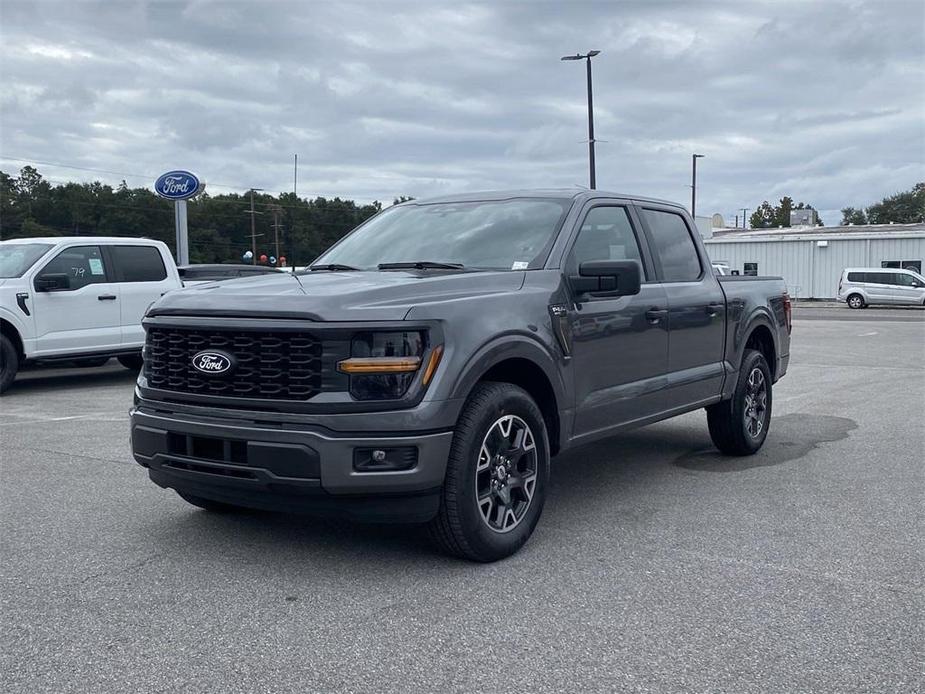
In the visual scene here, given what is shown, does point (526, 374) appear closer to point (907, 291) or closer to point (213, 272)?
point (213, 272)

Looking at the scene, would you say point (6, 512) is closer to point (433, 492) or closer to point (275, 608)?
point (275, 608)

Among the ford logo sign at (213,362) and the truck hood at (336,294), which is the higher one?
the truck hood at (336,294)

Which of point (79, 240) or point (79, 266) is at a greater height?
point (79, 240)

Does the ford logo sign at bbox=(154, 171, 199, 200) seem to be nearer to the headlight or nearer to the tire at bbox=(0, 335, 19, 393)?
the tire at bbox=(0, 335, 19, 393)

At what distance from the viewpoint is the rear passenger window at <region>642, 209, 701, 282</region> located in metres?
6.54

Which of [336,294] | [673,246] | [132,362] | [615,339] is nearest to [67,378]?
[132,362]

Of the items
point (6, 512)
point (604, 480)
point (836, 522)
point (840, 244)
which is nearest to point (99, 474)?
point (6, 512)

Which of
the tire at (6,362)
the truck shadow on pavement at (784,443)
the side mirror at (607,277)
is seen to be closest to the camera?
the side mirror at (607,277)

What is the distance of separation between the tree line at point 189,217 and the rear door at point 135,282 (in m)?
63.2

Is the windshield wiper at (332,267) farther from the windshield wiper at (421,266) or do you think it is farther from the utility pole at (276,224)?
the utility pole at (276,224)

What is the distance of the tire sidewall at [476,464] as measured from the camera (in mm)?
4430

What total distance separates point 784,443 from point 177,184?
16628mm

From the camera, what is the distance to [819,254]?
165 feet

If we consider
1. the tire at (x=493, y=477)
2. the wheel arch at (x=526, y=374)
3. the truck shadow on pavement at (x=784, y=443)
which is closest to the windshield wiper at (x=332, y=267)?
the wheel arch at (x=526, y=374)
